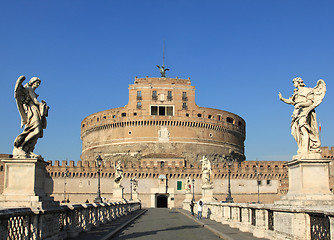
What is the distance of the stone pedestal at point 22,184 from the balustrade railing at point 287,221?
4.85m

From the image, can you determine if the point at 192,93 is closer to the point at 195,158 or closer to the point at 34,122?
the point at 195,158

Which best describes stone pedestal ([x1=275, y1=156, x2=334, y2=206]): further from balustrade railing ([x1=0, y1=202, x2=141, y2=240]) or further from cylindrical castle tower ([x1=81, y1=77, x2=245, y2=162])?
cylindrical castle tower ([x1=81, y1=77, x2=245, y2=162])

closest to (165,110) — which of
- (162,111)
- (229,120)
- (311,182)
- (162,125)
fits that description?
(162,111)

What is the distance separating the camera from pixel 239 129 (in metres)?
82.9

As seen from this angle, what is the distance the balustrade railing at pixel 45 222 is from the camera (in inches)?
275

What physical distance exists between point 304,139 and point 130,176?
184ft

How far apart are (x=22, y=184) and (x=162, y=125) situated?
64889 mm

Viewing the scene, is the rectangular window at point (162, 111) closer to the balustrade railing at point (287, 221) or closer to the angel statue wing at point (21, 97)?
the balustrade railing at point (287, 221)

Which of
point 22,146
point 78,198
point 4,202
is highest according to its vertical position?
point 22,146

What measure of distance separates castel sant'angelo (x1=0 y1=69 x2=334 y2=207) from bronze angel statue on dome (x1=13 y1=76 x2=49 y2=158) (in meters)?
51.3

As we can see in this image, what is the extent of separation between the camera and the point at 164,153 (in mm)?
72875

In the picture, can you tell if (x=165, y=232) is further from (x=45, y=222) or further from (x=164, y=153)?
(x=164, y=153)

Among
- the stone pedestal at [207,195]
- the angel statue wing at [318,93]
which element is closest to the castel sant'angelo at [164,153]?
the stone pedestal at [207,195]

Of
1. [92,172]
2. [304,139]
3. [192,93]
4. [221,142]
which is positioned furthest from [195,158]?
[304,139]
